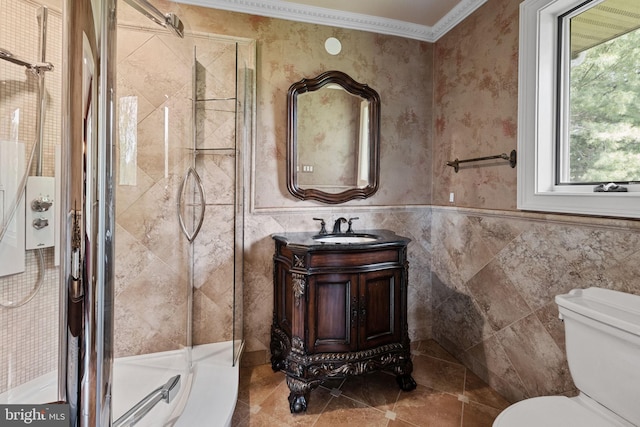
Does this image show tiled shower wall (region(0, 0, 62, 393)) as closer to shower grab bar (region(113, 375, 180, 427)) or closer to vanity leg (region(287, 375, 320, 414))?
shower grab bar (region(113, 375, 180, 427))

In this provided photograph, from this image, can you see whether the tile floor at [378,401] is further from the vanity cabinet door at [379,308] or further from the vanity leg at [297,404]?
the vanity cabinet door at [379,308]

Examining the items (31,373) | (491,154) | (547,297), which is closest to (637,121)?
(491,154)

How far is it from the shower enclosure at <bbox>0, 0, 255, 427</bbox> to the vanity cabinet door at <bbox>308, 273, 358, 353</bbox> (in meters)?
0.57

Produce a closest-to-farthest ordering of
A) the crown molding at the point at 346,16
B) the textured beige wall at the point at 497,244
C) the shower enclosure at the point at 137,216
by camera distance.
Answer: the shower enclosure at the point at 137,216
the textured beige wall at the point at 497,244
the crown molding at the point at 346,16

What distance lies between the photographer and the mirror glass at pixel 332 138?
2.16 meters

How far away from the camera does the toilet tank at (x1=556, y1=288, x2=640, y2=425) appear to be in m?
1.02

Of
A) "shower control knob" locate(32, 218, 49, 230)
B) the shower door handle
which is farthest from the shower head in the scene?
"shower control knob" locate(32, 218, 49, 230)

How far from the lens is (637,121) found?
1340 mm

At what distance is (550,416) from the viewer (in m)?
1.09

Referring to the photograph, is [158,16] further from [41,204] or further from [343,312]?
[343,312]

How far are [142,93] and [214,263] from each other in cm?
111

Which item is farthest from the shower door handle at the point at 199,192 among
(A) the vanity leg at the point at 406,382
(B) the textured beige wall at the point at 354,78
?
(A) the vanity leg at the point at 406,382

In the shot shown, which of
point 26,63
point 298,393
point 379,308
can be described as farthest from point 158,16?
point 298,393

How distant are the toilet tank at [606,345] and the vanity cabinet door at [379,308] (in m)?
0.80
